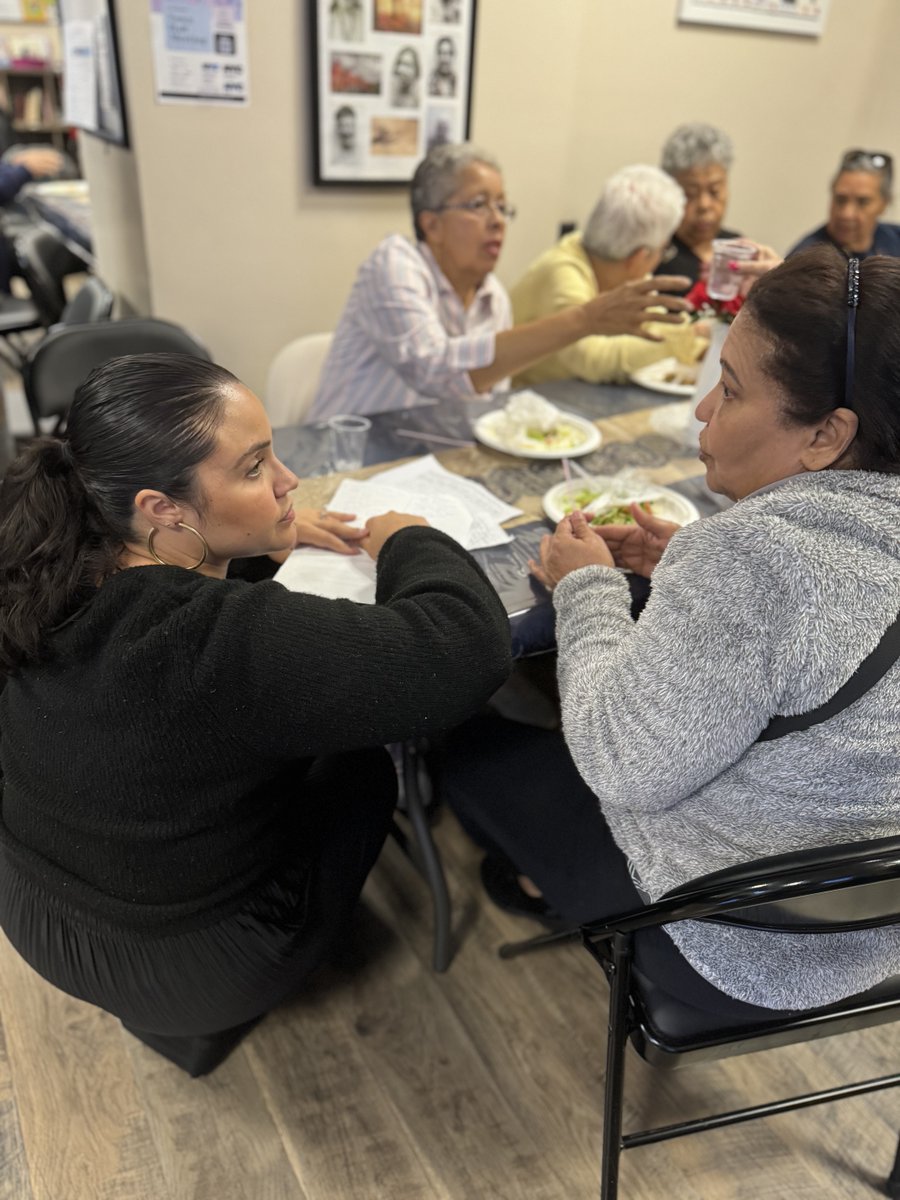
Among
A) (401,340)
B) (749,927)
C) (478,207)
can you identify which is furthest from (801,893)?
(478,207)

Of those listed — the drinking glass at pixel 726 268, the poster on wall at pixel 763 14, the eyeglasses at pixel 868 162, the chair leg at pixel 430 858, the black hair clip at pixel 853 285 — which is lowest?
the chair leg at pixel 430 858

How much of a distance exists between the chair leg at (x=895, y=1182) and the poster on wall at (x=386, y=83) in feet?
9.59

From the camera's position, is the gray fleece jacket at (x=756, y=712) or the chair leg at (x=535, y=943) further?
the chair leg at (x=535, y=943)

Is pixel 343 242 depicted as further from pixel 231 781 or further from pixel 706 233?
pixel 231 781

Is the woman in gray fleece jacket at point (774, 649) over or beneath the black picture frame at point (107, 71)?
beneath

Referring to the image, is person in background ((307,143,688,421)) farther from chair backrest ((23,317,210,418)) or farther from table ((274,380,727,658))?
chair backrest ((23,317,210,418))

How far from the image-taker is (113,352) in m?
2.01

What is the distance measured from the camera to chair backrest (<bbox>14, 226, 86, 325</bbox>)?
11.1ft

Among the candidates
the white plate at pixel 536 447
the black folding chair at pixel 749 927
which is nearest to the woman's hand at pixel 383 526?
the white plate at pixel 536 447

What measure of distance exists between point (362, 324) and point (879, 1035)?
73.7 inches

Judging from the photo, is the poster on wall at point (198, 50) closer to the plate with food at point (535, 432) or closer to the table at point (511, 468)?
the table at point (511, 468)

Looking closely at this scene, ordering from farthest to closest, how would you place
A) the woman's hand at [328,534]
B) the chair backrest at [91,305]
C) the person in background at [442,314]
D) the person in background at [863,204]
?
the person in background at [863,204]
the chair backrest at [91,305]
the person in background at [442,314]
the woman's hand at [328,534]

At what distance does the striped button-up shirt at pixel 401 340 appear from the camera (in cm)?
198

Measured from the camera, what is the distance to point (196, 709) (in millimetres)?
872
